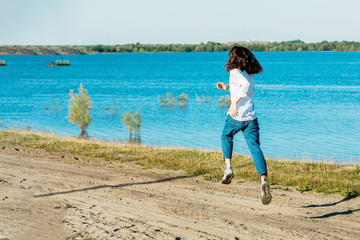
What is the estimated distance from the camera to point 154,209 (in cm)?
703

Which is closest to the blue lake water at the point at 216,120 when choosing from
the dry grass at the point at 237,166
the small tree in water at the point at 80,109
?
the small tree in water at the point at 80,109

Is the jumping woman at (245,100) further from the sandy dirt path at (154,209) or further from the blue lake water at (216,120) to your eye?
the blue lake water at (216,120)

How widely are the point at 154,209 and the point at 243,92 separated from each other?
7.03ft

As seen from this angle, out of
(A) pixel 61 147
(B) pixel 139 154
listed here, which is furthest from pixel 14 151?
(B) pixel 139 154

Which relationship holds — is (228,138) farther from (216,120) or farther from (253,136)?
(216,120)

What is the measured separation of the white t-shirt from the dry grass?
2.18 meters

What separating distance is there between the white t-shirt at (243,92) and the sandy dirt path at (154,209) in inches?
55.6

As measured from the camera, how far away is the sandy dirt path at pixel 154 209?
19.7 feet

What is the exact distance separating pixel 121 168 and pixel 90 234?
4.38 metres

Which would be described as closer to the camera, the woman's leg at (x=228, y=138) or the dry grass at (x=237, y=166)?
the woman's leg at (x=228, y=138)

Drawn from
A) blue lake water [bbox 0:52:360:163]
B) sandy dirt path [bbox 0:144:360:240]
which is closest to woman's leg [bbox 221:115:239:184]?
sandy dirt path [bbox 0:144:360:240]

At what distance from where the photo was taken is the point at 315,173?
31.4 feet

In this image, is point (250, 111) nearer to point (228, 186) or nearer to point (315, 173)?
point (228, 186)

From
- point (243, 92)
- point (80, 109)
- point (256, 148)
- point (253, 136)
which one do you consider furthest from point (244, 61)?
point (80, 109)
